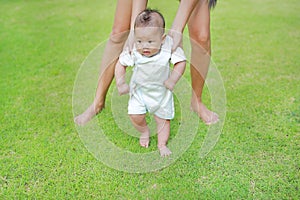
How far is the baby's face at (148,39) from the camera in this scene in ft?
5.09

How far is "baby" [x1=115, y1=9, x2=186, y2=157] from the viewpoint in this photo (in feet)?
5.15

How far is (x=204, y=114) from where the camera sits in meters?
2.25

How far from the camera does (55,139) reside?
2051 millimetres

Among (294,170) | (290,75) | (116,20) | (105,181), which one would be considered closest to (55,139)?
(105,181)

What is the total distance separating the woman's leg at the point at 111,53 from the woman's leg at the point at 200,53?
0.41 metres

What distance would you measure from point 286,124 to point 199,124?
54 centimetres

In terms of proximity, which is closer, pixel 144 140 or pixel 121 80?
pixel 121 80

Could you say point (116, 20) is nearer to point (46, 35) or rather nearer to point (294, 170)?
point (294, 170)

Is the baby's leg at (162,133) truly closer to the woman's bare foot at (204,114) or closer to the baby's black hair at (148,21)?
the woman's bare foot at (204,114)

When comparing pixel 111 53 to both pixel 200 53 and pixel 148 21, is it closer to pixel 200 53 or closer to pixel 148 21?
pixel 200 53

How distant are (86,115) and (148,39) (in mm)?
882

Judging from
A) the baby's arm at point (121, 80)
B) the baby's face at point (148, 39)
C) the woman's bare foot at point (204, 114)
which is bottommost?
the woman's bare foot at point (204, 114)

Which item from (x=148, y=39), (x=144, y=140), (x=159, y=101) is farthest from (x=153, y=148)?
(x=148, y=39)

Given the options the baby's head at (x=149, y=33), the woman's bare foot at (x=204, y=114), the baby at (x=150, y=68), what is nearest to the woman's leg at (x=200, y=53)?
the woman's bare foot at (x=204, y=114)
